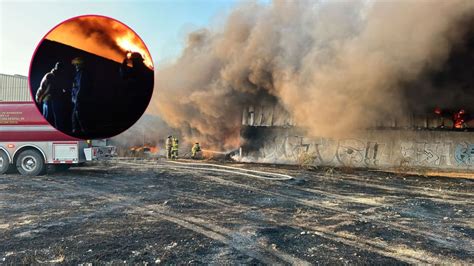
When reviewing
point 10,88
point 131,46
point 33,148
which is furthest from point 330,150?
point 10,88

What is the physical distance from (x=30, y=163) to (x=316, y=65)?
1274 cm

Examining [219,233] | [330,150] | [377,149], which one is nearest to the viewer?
[219,233]

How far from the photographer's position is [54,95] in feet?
5.17

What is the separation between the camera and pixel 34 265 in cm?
432

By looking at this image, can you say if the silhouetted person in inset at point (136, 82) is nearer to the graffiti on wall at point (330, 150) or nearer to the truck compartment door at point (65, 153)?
the truck compartment door at point (65, 153)

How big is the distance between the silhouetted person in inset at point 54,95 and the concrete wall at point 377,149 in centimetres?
1682

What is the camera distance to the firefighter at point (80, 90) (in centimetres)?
157

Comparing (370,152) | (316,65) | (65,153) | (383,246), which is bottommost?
(383,246)

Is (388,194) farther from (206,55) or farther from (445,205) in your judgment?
(206,55)

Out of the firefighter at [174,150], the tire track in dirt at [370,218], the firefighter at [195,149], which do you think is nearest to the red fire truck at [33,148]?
the tire track in dirt at [370,218]

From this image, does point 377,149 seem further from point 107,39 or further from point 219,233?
point 107,39

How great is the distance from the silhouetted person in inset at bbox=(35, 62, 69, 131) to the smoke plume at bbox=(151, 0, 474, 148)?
15013mm

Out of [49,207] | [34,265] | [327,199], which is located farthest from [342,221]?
[49,207]

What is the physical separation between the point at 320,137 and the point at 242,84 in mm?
5346
